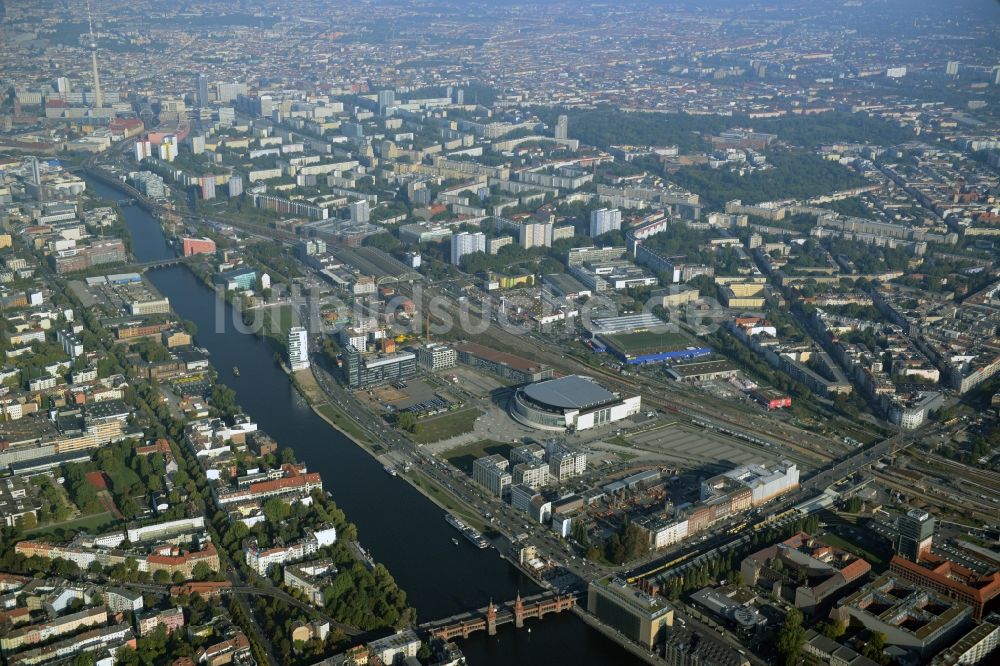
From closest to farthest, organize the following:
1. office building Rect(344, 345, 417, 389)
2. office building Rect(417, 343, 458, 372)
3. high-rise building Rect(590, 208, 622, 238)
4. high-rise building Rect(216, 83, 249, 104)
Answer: office building Rect(344, 345, 417, 389) → office building Rect(417, 343, 458, 372) → high-rise building Rect(590, 208, 622, 238) → high-rise building Rect(216, 83, 249, 104)

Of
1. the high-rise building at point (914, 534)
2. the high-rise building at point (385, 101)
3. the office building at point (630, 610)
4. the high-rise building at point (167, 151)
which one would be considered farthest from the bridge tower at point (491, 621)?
the high-rise building at point (385, 101)

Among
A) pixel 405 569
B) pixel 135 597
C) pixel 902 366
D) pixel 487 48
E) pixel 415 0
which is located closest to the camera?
pixel 135 597

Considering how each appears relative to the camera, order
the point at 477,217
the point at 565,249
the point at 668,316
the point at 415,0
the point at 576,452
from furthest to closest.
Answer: the point at 415,0, the point at 477,217, the point at 565,249, the point at 668,316, the point at 576,452

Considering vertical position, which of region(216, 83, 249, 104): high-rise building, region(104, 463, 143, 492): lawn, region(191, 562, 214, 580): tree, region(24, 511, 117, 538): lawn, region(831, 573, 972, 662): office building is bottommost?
region(24, 511, 117, 538): lawn

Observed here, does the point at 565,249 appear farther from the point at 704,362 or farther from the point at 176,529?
the point at 176,529

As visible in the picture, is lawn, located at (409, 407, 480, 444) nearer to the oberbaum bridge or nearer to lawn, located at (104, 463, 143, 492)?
lawn, located at (104, 463, 143, 492)

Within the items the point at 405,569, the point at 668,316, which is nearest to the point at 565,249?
the point at 668,316

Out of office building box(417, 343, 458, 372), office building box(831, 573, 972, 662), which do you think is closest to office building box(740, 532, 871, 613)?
office building box(831, 573, 972, 662)
